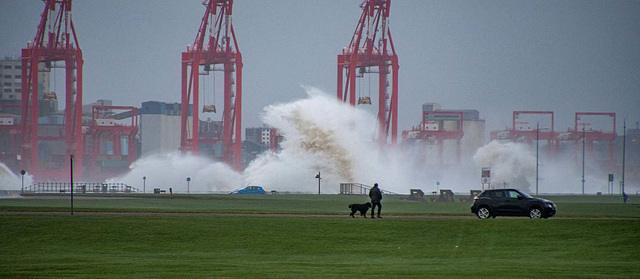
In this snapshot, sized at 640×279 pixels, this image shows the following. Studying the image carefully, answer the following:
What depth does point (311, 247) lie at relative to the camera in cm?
2809

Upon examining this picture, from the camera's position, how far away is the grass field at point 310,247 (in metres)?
21.7

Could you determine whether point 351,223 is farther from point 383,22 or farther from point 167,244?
point 383,22

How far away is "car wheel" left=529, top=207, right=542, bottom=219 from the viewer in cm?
3531

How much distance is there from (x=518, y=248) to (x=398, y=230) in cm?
495

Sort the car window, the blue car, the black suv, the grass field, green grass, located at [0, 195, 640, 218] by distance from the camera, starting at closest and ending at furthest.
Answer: the grass field, the black suv, the car window, green grass, located at [0, 195, 640, 218], the blue car

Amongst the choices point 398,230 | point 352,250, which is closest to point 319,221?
point 398,230

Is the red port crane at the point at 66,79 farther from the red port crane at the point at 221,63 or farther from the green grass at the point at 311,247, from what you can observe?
the green grass at the point at 311,247

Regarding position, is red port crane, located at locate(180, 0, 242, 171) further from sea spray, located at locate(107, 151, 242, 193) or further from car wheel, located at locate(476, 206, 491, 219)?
car wheel, located at locate(476, 206, 491, 219)

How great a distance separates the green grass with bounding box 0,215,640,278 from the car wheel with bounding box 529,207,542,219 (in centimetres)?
179

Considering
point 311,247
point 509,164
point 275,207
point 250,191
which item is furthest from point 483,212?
point 509,164

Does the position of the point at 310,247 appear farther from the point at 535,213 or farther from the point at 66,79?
the point at 66,79

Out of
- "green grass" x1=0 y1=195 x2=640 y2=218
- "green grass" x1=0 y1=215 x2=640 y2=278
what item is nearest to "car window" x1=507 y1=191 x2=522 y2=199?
"green grass" x1=0 y1=215 x2=640 y2=278

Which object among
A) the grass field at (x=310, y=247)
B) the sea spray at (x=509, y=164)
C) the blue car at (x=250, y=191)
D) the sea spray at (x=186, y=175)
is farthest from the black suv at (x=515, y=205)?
the sea spray at (x=509, y=164)

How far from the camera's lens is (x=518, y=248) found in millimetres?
27766
